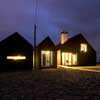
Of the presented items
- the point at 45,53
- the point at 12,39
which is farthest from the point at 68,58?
the point at 12,39

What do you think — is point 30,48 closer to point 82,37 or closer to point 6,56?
point 6,56

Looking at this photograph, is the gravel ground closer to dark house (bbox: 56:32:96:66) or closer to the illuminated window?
dark house (bbox: 56:32:96:66)

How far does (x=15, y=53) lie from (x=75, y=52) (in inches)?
492

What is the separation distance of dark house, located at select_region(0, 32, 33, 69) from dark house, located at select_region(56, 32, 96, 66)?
7575 millimetres

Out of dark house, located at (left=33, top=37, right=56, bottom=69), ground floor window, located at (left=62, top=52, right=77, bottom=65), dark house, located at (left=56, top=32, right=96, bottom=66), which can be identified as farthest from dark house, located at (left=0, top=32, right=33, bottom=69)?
ground floor window, located at (left=62, top=52, right=77, bottom=65)

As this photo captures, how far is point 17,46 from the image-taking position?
1691 centimetres

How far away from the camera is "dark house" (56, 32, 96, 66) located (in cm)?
2322

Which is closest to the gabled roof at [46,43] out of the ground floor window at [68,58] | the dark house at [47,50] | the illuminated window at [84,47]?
the dark house at [47,50]

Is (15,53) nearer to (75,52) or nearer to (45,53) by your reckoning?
(45,53)

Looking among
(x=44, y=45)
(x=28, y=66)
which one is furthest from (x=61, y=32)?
(x=28, y=66)

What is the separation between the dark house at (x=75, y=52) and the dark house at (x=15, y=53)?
7.57 m

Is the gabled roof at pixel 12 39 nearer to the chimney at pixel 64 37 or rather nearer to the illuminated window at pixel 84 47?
the chimney at pixel 64 37

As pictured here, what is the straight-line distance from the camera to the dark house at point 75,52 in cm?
2322

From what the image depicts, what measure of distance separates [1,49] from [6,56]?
1191mm
